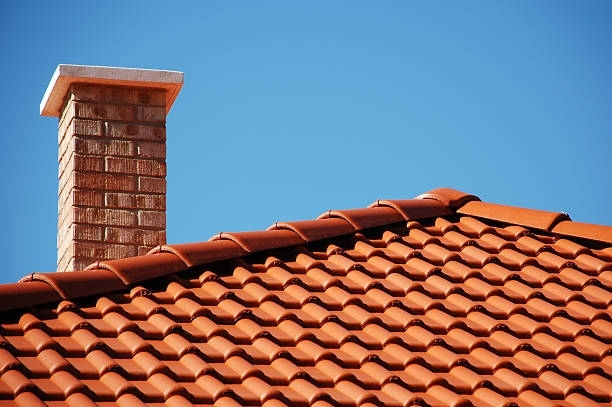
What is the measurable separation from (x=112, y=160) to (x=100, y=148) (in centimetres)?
14

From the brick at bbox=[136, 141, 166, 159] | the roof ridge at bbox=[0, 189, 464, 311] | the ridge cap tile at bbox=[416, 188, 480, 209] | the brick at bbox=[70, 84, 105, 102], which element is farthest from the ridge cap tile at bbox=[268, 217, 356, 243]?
the brick at bbox=[70, 84, 105, 102]

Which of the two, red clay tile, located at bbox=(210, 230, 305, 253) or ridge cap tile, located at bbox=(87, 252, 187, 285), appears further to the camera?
red clay tile, located at bbox=(210, 230, 305, 253)

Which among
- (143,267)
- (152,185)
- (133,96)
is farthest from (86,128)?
(143,267)

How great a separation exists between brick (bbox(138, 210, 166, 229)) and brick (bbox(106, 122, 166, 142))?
0.63 m

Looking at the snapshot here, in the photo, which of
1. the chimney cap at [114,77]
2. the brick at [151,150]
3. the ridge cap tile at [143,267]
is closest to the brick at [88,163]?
the brick at [151,150]

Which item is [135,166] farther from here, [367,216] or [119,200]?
[367,216]

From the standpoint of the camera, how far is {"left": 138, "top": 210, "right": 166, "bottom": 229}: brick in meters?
9.16

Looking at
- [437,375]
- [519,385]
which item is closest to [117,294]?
[437,375]

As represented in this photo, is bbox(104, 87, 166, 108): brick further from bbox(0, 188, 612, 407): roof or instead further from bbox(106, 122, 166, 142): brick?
bbox(0, 188, 612, 407): roof

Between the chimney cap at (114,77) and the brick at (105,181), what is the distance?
763 millimetres

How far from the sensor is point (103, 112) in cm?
938

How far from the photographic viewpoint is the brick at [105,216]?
9.05m

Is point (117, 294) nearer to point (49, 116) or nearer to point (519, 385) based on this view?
point (519, 385)

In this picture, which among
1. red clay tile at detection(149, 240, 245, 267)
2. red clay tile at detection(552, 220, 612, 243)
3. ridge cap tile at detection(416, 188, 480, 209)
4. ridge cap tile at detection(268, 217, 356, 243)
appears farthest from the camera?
ridge cap tile at detection(416, 188, 480, 209)
